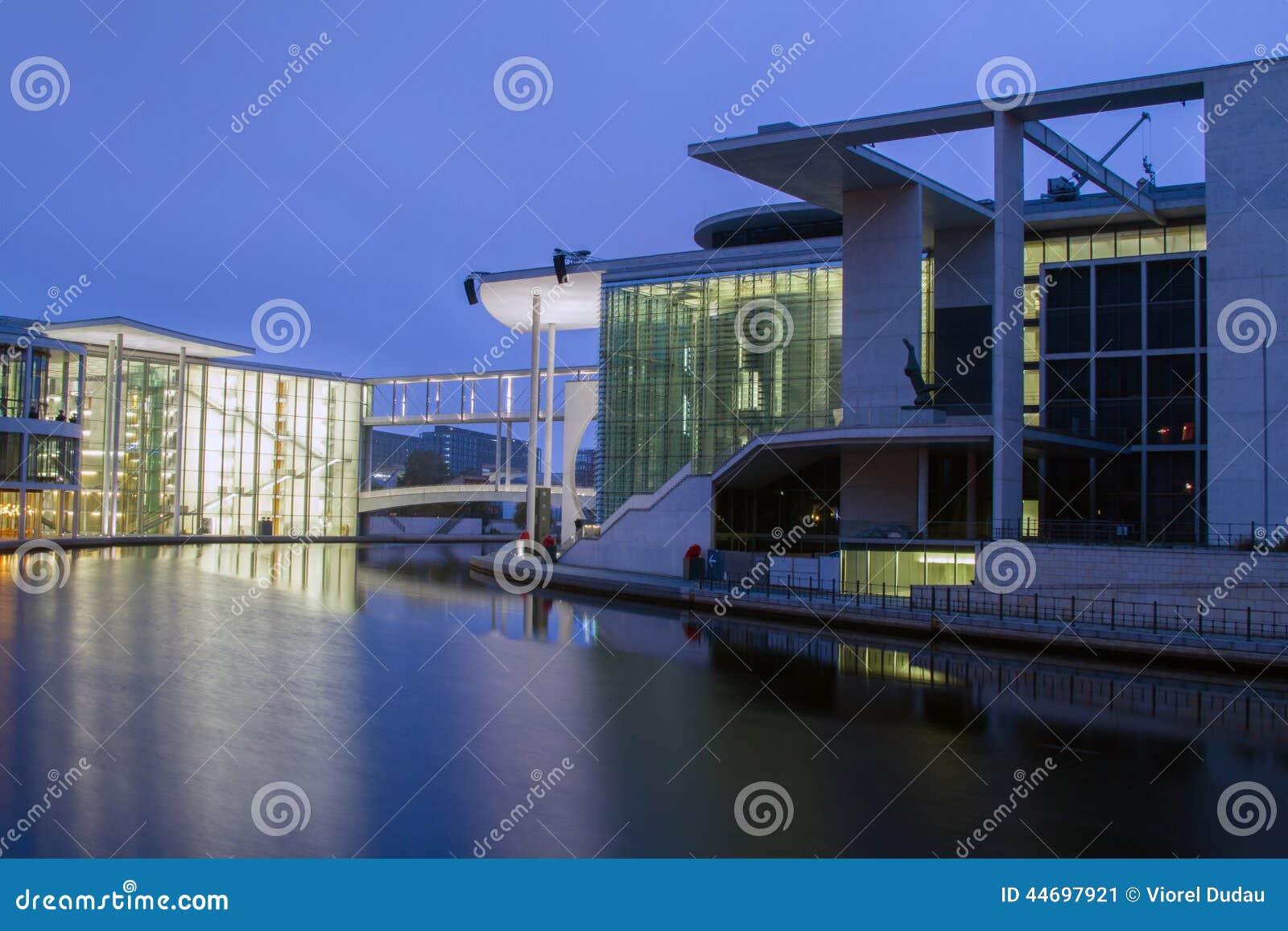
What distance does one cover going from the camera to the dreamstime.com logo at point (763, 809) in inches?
355

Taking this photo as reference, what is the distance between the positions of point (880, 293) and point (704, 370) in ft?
24.8

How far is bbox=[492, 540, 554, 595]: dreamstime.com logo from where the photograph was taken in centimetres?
3341

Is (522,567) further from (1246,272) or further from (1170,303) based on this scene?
(1170,303)

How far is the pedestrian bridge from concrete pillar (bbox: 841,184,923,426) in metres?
34.5

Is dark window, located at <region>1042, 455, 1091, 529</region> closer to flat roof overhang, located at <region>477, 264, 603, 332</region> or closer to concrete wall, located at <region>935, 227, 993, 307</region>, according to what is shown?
concrete wall, located at <region>935, 227, 993, 307</region>

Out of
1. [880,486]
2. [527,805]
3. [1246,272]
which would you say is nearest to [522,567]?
[880,486]

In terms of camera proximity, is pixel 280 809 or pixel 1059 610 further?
pixel 1059 610

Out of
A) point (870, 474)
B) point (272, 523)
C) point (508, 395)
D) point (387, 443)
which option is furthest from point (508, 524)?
point (870, 474)

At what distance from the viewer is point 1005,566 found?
23.4m

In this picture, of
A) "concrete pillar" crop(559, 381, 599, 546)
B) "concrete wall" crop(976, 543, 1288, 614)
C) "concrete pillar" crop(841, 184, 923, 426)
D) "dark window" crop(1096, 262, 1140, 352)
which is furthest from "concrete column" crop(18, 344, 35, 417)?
"concrete wall" crop(976, 543, 1288, 614)

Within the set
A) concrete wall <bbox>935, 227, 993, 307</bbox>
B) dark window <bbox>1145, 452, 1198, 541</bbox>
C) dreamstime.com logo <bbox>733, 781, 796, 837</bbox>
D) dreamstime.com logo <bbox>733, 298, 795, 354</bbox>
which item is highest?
concrete wall <bbox>935, 227, 993, 307</bbox>

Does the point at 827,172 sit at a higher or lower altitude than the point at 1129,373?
higher

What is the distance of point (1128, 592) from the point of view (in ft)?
70.1

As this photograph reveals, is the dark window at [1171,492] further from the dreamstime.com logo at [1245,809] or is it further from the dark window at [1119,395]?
the dreamstime.com logo at [1245,809]
